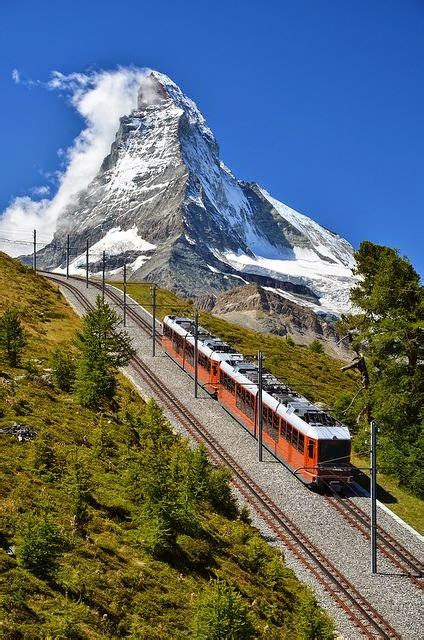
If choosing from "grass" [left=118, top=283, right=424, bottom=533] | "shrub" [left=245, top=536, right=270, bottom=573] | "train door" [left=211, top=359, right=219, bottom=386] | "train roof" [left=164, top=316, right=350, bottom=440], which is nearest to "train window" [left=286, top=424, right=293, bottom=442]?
"train roof" [left=164, top=316, right=350, bottom=440]

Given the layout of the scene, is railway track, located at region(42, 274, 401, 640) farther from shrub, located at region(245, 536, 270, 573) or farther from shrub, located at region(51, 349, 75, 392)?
shrub, located at region(51, 349, 75, 392)

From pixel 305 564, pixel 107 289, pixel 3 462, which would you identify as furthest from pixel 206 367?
pixel 107 289

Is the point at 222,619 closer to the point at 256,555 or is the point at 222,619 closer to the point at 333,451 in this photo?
the point at 256,555

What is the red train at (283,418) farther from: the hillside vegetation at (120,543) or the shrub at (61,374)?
the shrub at (61,374)

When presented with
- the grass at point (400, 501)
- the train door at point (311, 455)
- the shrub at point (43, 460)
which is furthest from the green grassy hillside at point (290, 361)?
the shrub at point (43, 460)

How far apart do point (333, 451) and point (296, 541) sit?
694cm

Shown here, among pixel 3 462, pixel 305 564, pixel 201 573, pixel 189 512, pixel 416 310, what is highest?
pixel 416 310

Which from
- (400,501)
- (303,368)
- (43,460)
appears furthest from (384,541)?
(303,368)

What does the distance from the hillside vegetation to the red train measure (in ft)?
20.9

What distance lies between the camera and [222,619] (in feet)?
50.3

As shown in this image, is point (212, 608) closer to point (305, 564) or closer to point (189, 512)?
point (189, 512)

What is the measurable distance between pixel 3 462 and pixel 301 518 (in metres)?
15.6

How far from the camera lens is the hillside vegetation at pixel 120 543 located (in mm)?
16016

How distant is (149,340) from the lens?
72.8 metres
